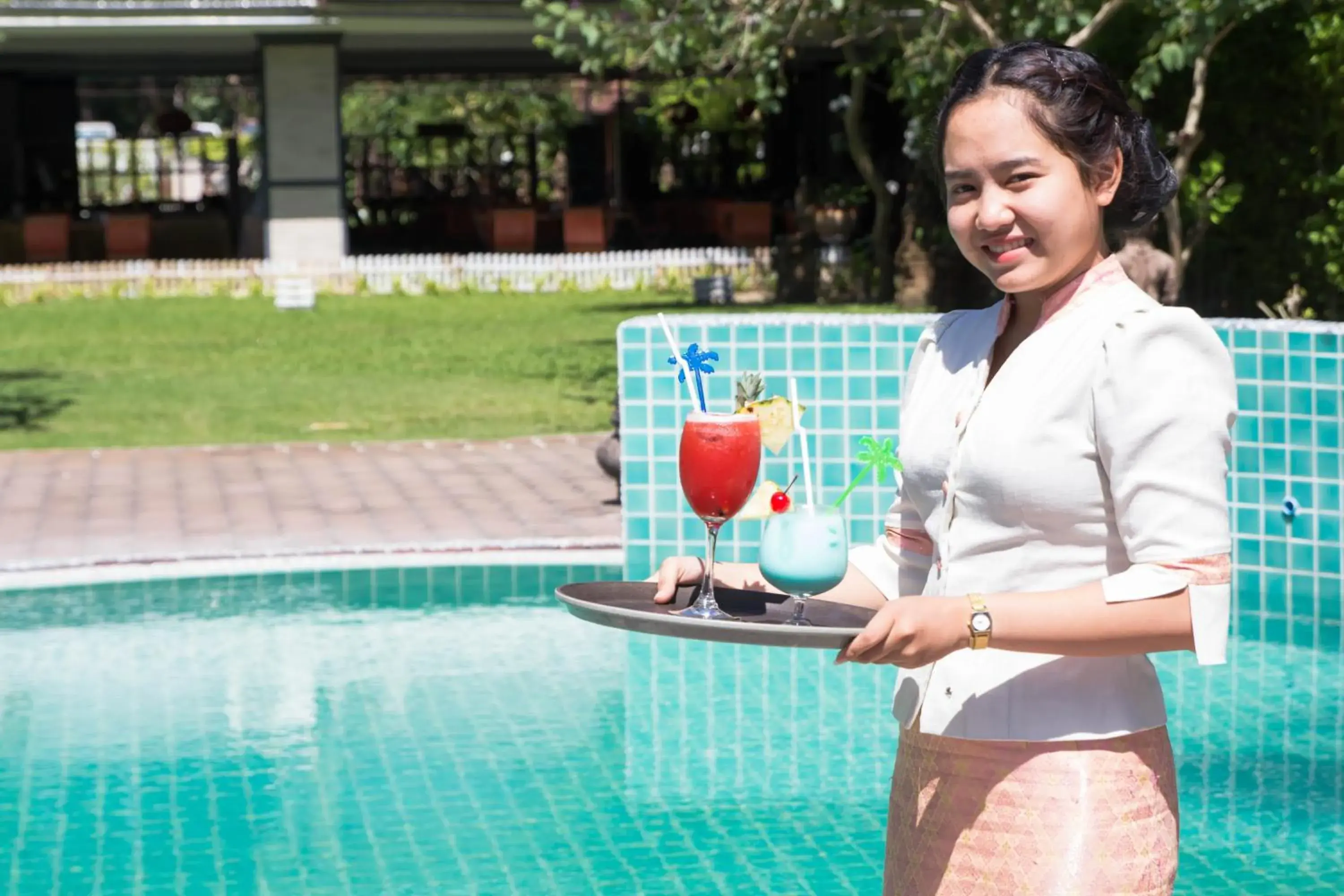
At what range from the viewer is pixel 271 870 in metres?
4.92

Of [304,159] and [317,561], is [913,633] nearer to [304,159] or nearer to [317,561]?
[317,561]

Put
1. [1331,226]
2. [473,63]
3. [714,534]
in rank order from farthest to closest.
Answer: [473,63] < [1331,226] < [714,534]

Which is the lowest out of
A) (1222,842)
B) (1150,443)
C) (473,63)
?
(1222,842)

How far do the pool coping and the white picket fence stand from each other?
14.7m

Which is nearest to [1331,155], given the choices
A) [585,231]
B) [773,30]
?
[773,30]

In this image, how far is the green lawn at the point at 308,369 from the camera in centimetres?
1220

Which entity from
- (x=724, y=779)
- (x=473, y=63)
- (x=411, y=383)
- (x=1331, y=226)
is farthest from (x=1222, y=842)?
(x=473, y=63)

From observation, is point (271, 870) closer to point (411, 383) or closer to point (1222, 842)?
point (1222, 842)

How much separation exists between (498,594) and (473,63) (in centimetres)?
2115

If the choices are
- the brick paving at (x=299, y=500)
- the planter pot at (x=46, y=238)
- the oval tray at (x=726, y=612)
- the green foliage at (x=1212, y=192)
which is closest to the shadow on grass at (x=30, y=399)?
the brick paving at (x=299, y=500)

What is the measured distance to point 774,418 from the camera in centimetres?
269

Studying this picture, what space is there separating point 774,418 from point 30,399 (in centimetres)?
1186

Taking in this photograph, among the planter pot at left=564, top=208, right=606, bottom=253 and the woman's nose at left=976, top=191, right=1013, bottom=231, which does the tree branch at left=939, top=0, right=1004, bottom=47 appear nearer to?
the woman's nose at left=976, top=191, right=1013, bottom=231

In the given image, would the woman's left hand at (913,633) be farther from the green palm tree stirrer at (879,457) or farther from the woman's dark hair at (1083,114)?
the woman's dark hair at (1083,114)
